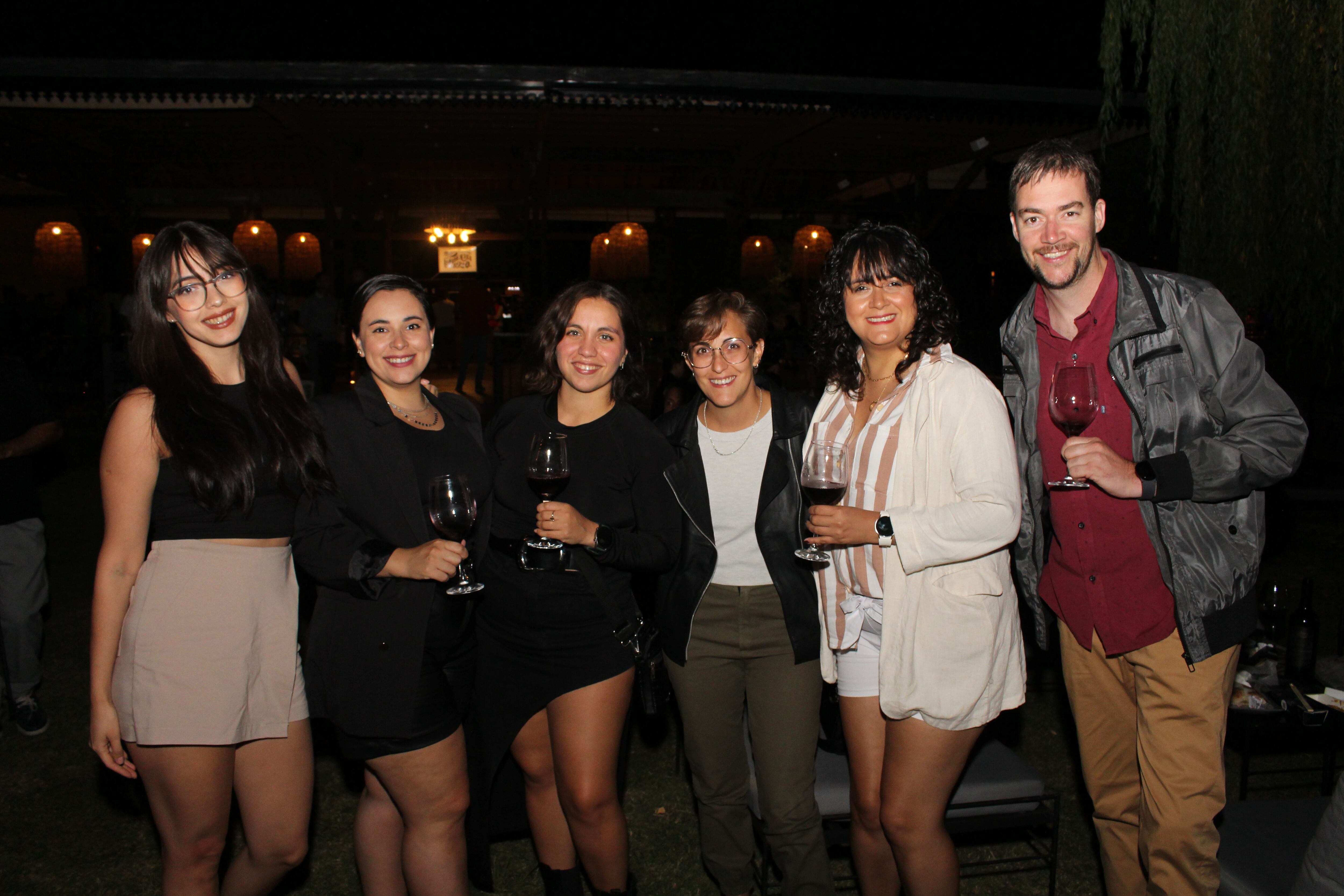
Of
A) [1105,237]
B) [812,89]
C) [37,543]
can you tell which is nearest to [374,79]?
[812,89]

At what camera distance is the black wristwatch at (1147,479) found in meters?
2.15

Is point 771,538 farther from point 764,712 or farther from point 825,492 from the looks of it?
point 764,712

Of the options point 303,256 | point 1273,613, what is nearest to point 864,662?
point 1273,613

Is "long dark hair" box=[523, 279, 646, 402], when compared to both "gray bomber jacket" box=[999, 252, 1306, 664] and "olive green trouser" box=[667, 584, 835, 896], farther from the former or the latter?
"gray bomber jacket" box=[999, 252, 1306, 664]

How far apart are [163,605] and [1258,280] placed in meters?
4.86

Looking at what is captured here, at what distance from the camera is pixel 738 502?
8.32ft

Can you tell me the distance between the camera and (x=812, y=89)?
26.9ft

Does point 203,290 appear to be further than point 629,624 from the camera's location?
No

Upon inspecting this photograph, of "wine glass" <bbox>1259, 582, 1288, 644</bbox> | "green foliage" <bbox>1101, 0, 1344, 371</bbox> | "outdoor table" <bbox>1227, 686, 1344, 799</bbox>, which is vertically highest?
"green foliage" <bbox>1101, 0, 1344, 371</bbox>

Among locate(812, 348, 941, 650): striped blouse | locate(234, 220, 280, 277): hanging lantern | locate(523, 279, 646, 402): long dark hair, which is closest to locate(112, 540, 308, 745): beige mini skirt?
locate(523, 279, 646, 402): long dark hair

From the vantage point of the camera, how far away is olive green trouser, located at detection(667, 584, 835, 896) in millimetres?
2500

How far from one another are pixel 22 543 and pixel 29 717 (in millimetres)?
836

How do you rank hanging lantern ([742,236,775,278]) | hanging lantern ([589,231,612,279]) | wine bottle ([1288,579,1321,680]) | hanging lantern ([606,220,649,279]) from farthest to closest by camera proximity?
1. hanging lantern ([742,236,775,278])
2. hanging lantern ([589,231,612,279])
3. hanging lantern ([606,220,649,279])
4. wine bottle ([1288,579,1321,680])

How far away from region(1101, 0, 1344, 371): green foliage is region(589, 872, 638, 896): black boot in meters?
3.90
